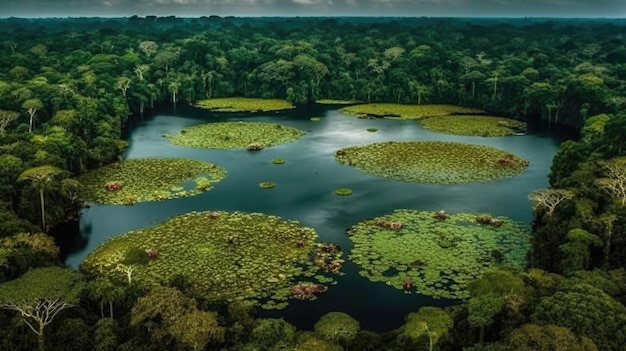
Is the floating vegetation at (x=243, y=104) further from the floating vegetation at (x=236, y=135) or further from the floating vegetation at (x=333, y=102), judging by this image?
the floating vegetation at (x=236, y=135)

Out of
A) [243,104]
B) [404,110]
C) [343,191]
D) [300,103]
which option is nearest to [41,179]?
[343,191]

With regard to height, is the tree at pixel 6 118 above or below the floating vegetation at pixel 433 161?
above

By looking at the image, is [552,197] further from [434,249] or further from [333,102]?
[333,102]

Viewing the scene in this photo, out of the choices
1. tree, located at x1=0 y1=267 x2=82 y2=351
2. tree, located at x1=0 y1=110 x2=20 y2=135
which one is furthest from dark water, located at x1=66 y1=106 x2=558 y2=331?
tree, located at x1=0 y1=110 x2=20 y2=135

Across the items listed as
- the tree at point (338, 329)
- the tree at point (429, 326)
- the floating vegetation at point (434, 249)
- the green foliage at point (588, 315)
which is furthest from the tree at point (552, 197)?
the tree at point (338, 329)

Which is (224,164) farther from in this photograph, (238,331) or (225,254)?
(238,331)

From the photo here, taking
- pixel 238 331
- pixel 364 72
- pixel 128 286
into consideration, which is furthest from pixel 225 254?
pixel 364 72
